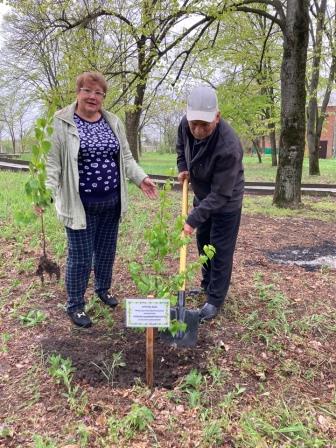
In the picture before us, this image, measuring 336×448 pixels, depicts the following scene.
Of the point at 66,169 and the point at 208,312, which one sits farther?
the point at 208,312

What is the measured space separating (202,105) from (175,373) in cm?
172

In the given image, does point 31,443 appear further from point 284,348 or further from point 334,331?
point 334,331

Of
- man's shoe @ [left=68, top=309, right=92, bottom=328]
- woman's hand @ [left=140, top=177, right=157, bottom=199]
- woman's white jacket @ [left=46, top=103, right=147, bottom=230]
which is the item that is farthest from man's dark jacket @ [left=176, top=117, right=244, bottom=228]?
man's shoe @ [left=68, top=309, right=92, bottom=328]

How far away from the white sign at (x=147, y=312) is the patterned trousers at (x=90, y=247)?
923 mm

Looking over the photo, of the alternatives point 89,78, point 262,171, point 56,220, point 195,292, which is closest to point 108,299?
point 195,292

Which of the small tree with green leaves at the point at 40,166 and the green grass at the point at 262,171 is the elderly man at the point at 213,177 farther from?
the small tree with green leaves at the point at 40,166

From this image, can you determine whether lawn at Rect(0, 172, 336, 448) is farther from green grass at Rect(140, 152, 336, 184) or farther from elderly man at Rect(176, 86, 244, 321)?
green grass at Rect(140, 152, 336, 184)

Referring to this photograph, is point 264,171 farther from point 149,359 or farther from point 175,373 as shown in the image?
point 149,359

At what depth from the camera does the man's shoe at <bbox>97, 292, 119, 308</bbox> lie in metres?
3.65

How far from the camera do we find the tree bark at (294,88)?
7574 mm

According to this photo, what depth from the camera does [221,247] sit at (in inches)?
134

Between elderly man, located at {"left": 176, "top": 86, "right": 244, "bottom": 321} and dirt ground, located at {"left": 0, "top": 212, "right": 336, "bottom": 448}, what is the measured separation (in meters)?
0.40

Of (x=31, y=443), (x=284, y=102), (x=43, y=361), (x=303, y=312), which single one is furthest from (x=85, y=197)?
(x=284, y=102)

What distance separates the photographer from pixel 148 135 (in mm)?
56562
